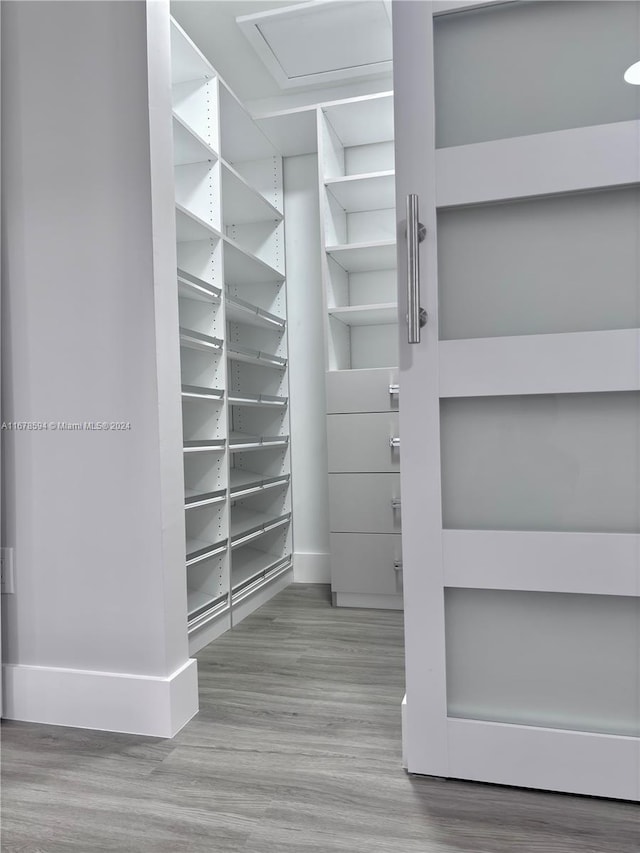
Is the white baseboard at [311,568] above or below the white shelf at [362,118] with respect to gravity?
below

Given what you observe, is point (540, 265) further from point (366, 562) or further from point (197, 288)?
point (366, 562)

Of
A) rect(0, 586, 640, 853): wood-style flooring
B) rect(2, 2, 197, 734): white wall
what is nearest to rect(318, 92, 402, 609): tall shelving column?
rect(0, 586, 640, 853): wood-style flooring

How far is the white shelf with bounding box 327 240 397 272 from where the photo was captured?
107 inches

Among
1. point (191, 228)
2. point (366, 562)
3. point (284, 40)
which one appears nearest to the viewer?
point (191, 228)

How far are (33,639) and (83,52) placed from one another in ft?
5.07

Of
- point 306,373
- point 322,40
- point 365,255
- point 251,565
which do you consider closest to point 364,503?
point 251,565

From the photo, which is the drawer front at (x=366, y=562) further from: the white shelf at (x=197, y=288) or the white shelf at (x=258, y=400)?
the white shelf at (x=197, y=288)

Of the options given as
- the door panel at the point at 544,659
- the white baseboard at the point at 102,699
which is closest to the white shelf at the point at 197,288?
the white baseboard at the point at 102,699

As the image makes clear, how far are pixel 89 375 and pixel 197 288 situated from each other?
0.67 m

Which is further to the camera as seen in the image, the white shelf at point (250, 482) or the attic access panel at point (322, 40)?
the white shelf at point (250, 482)

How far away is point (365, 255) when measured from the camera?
283cm

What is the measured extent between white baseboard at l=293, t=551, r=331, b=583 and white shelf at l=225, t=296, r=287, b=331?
1178mm

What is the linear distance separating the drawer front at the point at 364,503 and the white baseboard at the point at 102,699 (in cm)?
114

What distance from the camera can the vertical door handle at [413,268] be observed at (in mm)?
1267
